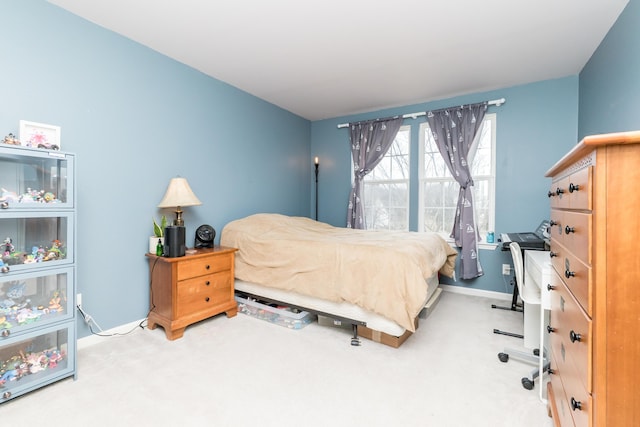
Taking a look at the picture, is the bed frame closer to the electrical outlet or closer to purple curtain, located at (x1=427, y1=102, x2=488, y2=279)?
purple curtain, located at (x1=427, y1=102, x2=488, y2=279)

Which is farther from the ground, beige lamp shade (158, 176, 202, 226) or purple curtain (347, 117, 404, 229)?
purple curtain (347, 117, 404, 229)

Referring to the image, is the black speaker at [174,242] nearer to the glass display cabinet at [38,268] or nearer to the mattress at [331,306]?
the glass display cabinet at [38,268]

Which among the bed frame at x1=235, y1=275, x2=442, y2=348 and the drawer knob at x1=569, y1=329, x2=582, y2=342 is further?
the bed frame at x1=235, y1=275, x2=442, y2=348

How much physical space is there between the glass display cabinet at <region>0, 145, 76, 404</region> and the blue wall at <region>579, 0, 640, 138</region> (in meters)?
3.74

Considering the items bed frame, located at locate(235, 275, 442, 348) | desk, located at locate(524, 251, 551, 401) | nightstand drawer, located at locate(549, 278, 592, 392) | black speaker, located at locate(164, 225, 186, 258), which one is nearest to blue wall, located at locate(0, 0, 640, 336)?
black speaker, located at locate(164, 225, 186, 258)

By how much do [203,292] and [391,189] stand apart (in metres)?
2.85

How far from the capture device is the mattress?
2.27m

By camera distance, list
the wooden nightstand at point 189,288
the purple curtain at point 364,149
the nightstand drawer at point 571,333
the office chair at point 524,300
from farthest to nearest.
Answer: the purple curtain at point 364,149 → the wooden nightstand at point 189,288 → the office chair at point 524,300 → the nightstand drawer at point 571,333

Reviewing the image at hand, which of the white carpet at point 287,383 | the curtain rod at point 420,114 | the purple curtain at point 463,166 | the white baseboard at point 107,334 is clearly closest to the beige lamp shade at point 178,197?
the white baseboard at point 107,334

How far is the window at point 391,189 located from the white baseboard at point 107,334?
10.1 ft

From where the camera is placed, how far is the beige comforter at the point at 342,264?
2191mm

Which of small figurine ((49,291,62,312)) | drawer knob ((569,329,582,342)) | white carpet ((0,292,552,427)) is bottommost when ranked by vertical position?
white carpet ((0,292,552,427))

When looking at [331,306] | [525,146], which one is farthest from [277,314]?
[525,146]

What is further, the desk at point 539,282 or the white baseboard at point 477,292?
the white baseboard at point 477,292
